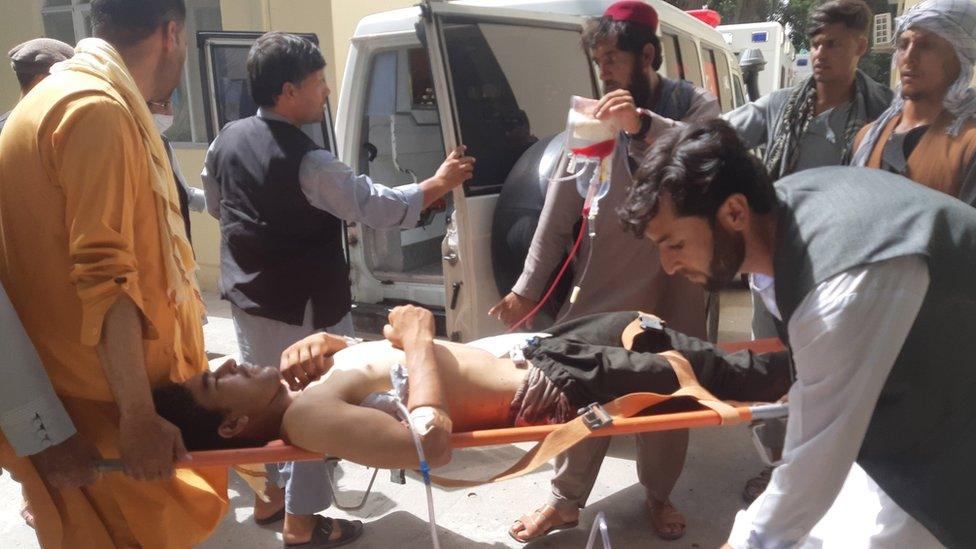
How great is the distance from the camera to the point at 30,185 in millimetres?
1611

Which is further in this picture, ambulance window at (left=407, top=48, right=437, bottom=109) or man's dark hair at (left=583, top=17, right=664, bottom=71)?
ambulance window at (left=407, top=48, right=437, bottom=109)

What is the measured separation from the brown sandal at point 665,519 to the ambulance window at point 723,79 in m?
4.36

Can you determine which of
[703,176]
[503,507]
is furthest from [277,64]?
[503,507]

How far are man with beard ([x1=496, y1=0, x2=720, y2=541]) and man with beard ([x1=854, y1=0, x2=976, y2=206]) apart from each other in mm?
624

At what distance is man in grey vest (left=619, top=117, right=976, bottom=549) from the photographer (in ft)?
3.90

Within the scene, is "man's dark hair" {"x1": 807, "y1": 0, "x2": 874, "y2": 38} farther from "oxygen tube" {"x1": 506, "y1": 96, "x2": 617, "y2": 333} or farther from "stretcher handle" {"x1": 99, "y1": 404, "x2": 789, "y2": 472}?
"stretcher handle" {"x1": 99, "y1": 404, "x2": 789, "y2": 472}

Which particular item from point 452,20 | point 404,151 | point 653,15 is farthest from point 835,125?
point 404,151

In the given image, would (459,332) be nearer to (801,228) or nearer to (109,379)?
(109,379)

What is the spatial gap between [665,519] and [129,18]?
244 cm

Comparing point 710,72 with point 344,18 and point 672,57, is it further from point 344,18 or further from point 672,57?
point 344,18

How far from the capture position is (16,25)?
7.58 meters

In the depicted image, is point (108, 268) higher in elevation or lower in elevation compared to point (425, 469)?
higher

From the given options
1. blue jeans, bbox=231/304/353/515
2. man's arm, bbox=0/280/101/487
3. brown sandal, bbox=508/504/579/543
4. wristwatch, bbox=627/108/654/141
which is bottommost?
brown sandal, bbox=508/504/579/543

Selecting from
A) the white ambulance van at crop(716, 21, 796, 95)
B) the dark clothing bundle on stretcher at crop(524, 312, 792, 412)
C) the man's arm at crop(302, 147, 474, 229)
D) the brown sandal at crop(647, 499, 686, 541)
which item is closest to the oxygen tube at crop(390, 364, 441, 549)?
the dark clothing bundle on stretcher at crop(524, 312, 792, 412)
